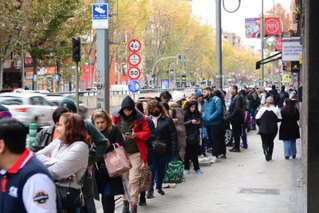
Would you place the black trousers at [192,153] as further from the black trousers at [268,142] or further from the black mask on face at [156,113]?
the black trousers at [268,142]

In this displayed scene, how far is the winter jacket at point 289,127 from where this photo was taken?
15.8m

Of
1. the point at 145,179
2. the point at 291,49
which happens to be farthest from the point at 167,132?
the point at 291,49

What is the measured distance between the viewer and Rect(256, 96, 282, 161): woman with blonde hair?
1571cm

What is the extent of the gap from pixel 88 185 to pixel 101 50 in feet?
25.4

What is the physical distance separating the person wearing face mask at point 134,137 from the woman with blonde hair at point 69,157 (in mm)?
3413

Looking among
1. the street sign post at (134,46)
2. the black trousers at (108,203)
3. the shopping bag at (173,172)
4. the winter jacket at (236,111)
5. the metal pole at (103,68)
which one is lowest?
the shopping bag at (173,172)

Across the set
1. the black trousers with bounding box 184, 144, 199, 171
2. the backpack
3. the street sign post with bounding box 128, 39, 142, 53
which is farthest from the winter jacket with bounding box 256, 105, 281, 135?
the backpack

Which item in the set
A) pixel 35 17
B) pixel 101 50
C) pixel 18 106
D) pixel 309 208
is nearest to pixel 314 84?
pixel 309 208

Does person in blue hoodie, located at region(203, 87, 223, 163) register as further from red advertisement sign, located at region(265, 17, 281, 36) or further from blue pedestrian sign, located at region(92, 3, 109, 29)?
red advertisement sign, located at region(265, 17, 281, 36)

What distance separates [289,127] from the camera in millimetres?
15922

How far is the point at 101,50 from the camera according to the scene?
45.5 feet

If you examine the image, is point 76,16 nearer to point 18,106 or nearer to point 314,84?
point 18,106

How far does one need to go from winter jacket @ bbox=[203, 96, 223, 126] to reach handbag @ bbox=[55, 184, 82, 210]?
9.87 meters

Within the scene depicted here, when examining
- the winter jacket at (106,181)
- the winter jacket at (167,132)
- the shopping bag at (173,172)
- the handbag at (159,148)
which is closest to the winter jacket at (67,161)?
the winter jacket at (106,181)
